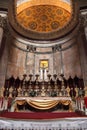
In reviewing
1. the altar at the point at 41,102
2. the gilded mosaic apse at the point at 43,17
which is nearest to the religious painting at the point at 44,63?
the gilded mosaic apse at the point at 43,17

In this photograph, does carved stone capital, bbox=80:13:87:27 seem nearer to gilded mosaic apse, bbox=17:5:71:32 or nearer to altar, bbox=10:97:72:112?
gilded mosaic apse, bbox=17:5:71:32

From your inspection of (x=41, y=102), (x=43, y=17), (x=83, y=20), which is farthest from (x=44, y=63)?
(x=41, y=102)

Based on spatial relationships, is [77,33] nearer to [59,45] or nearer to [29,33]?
[59,45]

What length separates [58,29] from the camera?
16375 mm

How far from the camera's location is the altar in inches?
357

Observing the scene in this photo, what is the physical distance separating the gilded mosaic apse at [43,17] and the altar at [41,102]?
31.6 feet

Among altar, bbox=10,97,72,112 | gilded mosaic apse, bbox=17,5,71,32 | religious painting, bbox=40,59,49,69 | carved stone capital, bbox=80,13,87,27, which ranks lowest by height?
altar, bbox=10,97,72,112

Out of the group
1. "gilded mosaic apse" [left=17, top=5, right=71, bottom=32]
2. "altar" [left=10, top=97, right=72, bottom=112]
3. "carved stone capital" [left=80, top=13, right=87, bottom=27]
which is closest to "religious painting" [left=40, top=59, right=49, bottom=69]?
"gilded mosaic apse" [left=17, top=5, right=71, bottom=32]

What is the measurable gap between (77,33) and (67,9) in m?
4.36

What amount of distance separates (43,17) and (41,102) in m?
11.0

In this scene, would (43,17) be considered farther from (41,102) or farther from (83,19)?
(41,102)

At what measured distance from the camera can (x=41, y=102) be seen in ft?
30.0

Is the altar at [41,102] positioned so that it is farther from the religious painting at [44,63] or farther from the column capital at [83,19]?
the religious painting at [44,63]

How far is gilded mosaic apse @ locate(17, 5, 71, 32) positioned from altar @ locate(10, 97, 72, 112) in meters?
9.62
